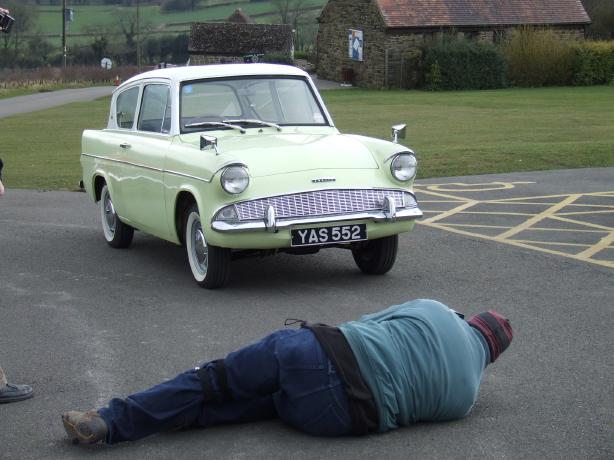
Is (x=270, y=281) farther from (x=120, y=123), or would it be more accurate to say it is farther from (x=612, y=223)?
(x=612, y=223)

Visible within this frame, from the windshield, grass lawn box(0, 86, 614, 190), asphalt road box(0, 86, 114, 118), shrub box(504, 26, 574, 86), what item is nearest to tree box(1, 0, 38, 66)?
asphalt road box(0, 86, 114, 118)

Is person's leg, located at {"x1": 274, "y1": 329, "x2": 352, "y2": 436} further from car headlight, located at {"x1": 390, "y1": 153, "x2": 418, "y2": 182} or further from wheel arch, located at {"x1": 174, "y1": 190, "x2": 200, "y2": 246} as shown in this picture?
wheel arch, located at {"x1": 174, "y1": 190, "x2": 200, "y2": 246}

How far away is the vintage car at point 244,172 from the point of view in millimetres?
8062

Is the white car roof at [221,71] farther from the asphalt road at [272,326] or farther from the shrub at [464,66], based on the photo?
the shrub at [464,66]

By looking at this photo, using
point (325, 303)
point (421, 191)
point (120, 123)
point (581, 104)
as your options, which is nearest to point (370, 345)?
point (325, 303)

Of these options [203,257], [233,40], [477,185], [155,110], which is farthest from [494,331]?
[233,40]

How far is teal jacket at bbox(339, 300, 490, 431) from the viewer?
4.82 metres

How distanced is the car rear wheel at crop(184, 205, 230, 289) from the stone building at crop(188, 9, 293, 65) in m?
79.7

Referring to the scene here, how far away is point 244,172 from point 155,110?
2101mm

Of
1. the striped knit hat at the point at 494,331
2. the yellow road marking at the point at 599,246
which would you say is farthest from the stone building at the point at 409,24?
the striped knit hat at the point at 494,331

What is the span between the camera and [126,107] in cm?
1050

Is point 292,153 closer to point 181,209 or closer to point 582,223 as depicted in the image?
point 181,209

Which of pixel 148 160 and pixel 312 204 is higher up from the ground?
pixel 148 160

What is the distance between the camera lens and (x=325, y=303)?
781 cm
